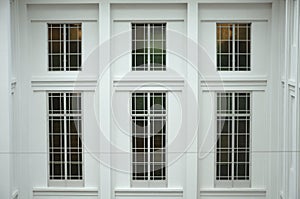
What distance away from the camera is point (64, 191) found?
684 cm

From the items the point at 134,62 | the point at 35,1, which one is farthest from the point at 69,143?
the point at 35,1

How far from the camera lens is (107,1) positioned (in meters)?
6.56

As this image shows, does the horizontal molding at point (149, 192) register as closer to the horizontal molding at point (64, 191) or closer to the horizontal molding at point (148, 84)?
the horizontal molding at point (64, 191)

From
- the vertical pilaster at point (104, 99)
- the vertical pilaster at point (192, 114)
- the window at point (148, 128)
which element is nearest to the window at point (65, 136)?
the vertical pilaster at point (104, 99)

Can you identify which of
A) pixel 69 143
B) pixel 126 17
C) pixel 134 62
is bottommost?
pixel 69 143

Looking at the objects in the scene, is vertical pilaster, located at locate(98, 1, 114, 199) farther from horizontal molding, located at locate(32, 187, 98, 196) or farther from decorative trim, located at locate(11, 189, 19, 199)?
decorative trim, located at locate(11, 189, 19, 199)

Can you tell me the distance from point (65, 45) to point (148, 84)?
1017 millimetres

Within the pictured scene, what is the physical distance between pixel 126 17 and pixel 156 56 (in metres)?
0.54

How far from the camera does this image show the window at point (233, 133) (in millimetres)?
6773

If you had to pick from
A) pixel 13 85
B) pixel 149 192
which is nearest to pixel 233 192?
pixel 149 192

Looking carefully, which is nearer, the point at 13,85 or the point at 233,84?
the point at 13,85

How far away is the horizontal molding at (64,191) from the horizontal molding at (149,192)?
291 millimetres

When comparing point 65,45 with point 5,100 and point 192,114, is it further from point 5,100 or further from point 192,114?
point 192,114

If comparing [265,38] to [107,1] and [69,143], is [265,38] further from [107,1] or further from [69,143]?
[69,143]
